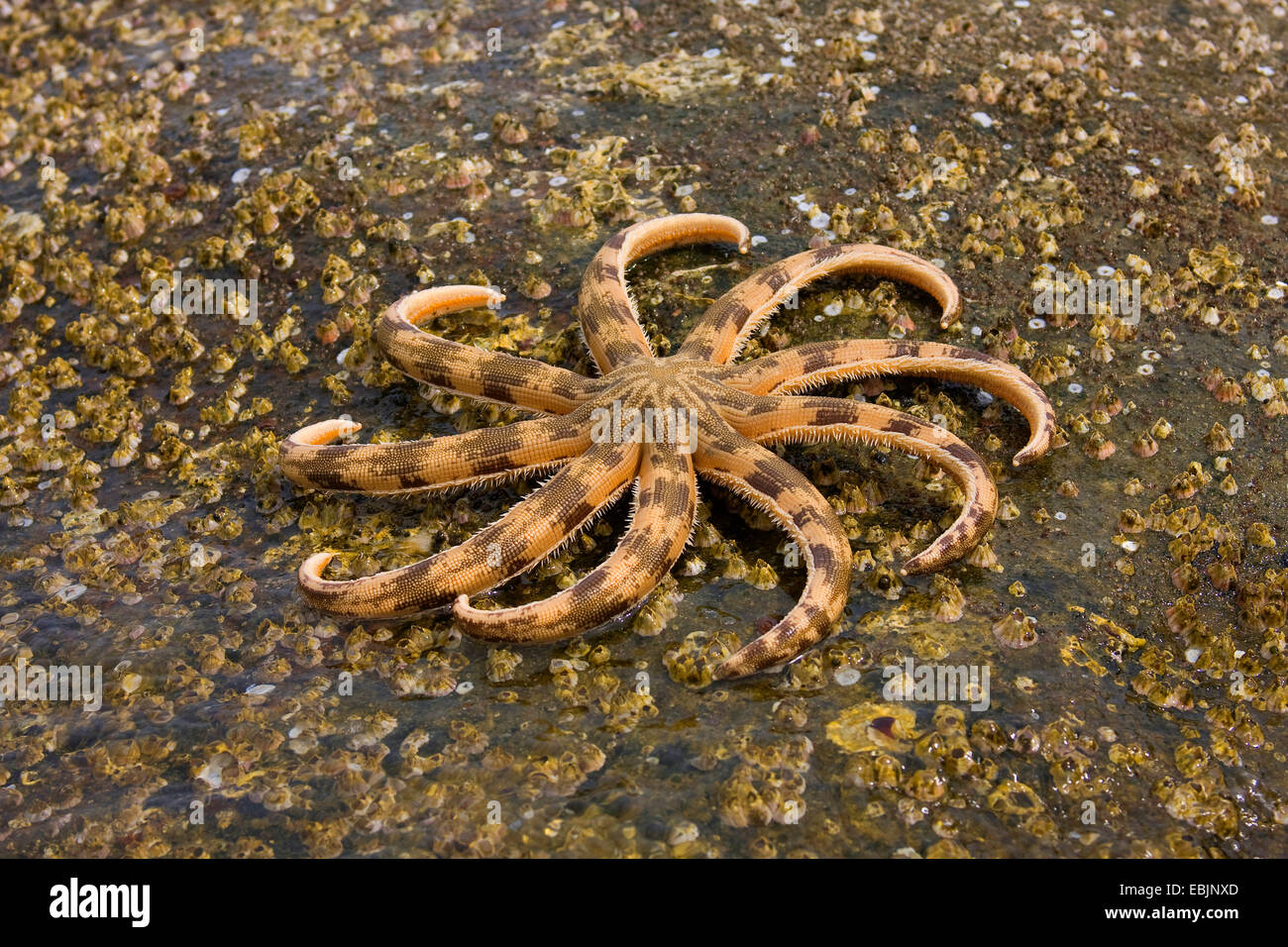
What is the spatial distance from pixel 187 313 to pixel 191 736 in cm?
452

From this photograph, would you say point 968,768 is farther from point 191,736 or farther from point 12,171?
point 12,171

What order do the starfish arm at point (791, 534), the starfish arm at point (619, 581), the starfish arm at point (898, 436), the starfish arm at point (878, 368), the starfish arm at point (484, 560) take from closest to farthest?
the starfish arm at point (791, 534) → the starfish arm at point (619, 581) → the starfish arm at point (484, 560) → the starfish arm at point (898, 436) → the starfish arm at point (878, 368)

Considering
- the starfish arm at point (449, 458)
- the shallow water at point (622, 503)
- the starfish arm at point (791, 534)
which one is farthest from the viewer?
the starfish arm at point (449, 458)

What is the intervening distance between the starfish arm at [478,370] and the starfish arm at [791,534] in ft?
3.38

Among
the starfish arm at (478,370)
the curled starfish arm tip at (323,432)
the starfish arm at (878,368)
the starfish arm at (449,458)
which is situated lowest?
the curled starfish arm tip at (323,432)

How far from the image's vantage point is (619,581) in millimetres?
6164

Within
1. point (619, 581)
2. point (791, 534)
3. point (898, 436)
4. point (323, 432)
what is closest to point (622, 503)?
point (619, 581)

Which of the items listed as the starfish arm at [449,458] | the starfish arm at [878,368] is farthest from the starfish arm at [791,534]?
the starfish arm at [449,458]

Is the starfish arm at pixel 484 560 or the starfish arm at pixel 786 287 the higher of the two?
the starfish arm at pixel 786 287

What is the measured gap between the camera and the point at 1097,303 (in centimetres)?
847

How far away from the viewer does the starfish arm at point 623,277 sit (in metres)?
7.52

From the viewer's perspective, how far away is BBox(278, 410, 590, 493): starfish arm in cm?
685

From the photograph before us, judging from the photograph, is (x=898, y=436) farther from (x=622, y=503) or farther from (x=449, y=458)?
(x=449, y=458)

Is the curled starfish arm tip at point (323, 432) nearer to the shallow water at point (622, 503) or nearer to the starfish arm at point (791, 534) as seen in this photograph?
the shallow water at point (622, 503)
